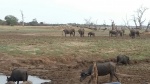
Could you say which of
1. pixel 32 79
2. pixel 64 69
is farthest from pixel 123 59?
pixel 32 79

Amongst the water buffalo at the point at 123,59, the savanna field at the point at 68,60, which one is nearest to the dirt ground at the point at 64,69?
the savanna field at the point at 68,60

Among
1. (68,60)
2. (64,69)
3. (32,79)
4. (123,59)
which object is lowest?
(32,79)

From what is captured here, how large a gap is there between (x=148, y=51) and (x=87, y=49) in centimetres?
502

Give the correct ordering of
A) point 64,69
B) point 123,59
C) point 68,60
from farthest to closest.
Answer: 1. point 68,60
2. point 123,59
3. point 64,69

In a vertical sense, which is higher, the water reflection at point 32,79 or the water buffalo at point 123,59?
the water buffalo at point 123,59

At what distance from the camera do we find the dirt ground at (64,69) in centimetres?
1690

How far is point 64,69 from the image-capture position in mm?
20500

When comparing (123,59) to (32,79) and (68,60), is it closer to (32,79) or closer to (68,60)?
(68,60)

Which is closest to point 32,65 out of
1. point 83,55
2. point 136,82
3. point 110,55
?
point 83,55

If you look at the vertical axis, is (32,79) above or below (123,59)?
below

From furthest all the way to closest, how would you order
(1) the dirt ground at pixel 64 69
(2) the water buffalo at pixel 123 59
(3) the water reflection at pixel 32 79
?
(2) the water buffalo at pixel 123 59 < (3) the water reflection at pixel 32 79 < (1) the dirt ground at pixel 64 69

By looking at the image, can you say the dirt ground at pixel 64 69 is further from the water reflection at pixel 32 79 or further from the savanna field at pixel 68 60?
the water reflection at pixel 32 79

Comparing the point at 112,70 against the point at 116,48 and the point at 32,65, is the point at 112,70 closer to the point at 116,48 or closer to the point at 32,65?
the point at 32,65

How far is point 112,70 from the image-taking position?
52.4 ft
